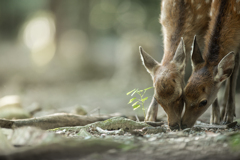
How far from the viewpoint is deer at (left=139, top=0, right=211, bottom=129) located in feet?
14.5

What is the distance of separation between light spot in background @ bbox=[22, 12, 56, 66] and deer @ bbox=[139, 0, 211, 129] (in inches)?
569

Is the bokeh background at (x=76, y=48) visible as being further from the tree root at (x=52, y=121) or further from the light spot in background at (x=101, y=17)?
the tree root at (x=52, y=121)

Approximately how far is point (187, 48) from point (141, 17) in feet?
33.7

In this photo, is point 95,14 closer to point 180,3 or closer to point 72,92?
point 72,92

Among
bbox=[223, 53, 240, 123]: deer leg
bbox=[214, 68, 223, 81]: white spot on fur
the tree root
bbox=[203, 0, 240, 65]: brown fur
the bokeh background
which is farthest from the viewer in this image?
the bokeh background

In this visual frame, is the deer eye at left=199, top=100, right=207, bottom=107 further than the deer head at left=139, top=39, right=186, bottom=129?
Yes

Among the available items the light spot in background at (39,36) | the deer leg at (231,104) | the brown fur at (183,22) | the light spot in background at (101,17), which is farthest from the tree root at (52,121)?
the light spot in background at (101,17)

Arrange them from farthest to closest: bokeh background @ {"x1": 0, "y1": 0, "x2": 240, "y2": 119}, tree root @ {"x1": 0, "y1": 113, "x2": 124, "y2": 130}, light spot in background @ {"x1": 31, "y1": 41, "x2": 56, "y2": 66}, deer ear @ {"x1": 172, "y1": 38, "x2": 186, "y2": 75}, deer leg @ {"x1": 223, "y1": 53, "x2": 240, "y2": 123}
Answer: light spot in background @ {"x1": 31, "y1": 41, "x2": 56, "y2": 66} → bokeh background @ {"x1": 0, "y1": 0, "x2": 240, "y2": 119} → deer leg @ {"x1": 223, "y1": 53, "x2": 240, "y2": 123} → deer ear @ {"x1": 172, "y1": 38, "x2": 186, "y2": 75} → tree root @ {"x1": 0, "y1": 113, "x2": 124, "y2": 130}

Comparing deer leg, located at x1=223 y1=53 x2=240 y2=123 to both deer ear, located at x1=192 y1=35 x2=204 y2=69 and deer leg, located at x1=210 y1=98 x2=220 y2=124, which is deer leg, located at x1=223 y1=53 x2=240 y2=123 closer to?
deer leg, located at x1=210 y1=98 x2=220 y2=124

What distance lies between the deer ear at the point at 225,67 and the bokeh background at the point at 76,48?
13.8ft

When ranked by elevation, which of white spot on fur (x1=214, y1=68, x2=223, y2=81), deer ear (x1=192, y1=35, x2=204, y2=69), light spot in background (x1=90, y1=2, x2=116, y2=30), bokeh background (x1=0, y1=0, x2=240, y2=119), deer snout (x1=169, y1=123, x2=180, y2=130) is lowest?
deer snout (x1=169, y1=123, x2=180, y2=130)

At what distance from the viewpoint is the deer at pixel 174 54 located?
4.42 meters

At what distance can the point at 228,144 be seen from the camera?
9.25ft

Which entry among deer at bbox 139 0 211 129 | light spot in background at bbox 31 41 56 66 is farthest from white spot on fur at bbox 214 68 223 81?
light spot in background at bbox 31 41 56 66
